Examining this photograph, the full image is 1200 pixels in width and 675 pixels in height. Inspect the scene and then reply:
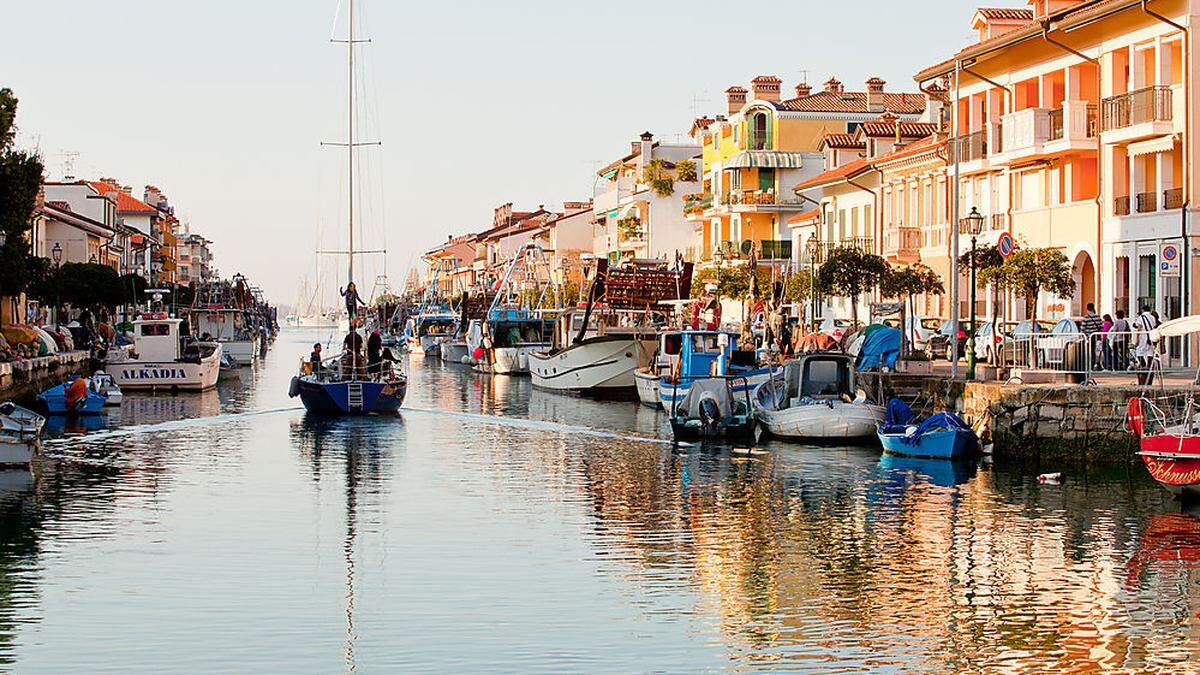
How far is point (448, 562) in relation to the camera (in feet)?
86.1

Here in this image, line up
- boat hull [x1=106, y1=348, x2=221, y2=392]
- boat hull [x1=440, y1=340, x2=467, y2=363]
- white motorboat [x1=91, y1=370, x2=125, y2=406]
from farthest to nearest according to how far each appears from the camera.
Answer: boat hull [x1=440, y1=340, x2=467, y2=363]
boat hull [x1=106, y1=348, x2=221, y2=392]
white motorboat [x1=91, y1=370, x2=125, y2=406]

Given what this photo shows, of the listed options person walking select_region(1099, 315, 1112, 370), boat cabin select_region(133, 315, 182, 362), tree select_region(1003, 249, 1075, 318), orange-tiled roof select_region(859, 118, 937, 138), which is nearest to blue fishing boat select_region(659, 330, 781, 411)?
tree select_region(1003, 249, 1075, 318)

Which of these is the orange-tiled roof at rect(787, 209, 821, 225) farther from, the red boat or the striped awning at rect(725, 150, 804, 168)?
the red boat

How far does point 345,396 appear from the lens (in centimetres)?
5488

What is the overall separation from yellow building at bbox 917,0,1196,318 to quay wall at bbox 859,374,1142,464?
355 centimetres

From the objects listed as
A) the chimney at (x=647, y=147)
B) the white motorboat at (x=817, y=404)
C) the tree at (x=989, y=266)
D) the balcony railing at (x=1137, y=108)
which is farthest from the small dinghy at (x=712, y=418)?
the chimney at (x=647, y=147)

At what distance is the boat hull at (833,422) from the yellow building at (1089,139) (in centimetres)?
755

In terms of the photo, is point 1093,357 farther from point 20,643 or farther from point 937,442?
point 20,643

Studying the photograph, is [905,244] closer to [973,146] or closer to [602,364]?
[973,146]

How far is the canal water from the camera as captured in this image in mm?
20125

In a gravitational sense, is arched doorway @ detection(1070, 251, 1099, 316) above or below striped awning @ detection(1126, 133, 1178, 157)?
below

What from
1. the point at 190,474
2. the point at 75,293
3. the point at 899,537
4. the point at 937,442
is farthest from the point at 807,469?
the point at 75,293

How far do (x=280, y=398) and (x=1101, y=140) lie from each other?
108 ft

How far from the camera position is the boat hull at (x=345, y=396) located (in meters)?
54.8
